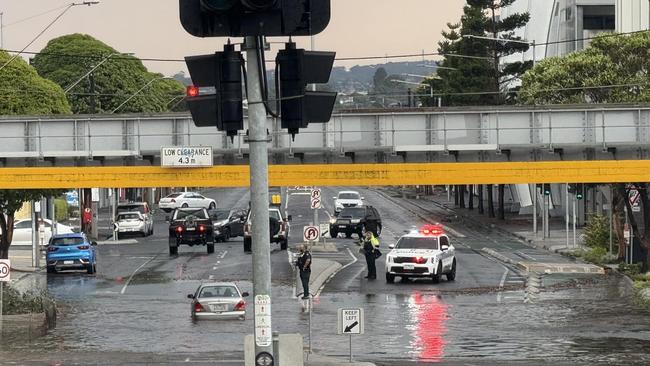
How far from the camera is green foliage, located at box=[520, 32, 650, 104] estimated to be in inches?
2451

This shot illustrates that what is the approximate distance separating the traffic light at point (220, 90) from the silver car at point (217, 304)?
79.8 ft

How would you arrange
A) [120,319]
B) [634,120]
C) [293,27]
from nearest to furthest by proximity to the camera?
[293,27]
[120,319]
[634,120]

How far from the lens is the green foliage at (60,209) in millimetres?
98375

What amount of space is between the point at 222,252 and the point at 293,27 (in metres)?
50.5

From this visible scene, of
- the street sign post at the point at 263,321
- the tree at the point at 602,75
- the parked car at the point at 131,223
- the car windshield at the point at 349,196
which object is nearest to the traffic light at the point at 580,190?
the tree at the point at 602,75

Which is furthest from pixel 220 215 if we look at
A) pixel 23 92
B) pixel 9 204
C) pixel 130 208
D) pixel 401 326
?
pixel 401 326

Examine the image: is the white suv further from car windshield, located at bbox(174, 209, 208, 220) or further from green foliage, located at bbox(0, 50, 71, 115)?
car windshield, located at bbox(174, 209, 208, 220)

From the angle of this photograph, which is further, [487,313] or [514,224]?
[514,224]

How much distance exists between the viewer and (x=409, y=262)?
4850cm

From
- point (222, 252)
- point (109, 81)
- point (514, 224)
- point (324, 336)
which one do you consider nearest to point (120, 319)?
point (324, 336)

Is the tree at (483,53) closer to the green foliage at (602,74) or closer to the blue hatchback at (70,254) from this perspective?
the green foliage at (602,74)

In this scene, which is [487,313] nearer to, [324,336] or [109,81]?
[324,336]

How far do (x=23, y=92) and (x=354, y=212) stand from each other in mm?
17998

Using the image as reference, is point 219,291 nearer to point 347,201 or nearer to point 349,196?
point 347,201
